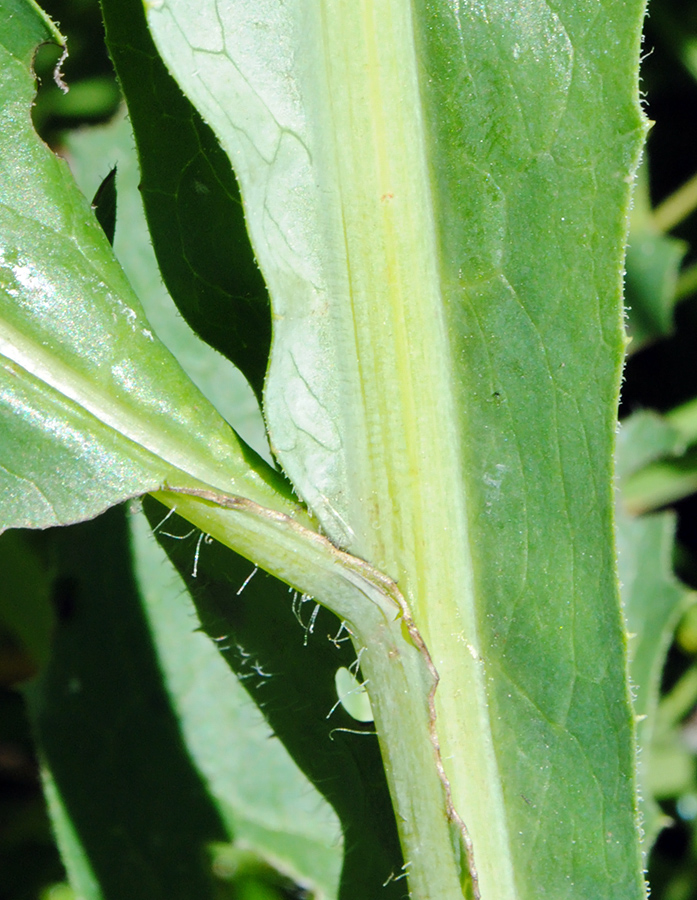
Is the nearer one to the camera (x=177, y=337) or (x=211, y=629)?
(x=211, y=629)

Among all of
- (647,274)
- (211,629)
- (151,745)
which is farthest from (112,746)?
(647,274)

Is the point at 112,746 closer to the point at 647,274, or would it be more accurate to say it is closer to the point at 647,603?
the point at 647,603

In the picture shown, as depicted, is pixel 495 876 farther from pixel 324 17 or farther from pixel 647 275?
pixel 647 275

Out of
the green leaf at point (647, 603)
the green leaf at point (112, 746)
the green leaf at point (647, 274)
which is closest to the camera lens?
the green leaf at point (112, 746)

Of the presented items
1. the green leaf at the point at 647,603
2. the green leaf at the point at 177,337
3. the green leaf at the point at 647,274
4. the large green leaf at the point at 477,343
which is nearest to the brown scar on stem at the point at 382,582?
the large green leaf at the point at 477,343

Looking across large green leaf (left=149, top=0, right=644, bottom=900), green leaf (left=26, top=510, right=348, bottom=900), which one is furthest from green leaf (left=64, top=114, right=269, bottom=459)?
large green leaf (left=149, top=0, right=644, bottom=900)

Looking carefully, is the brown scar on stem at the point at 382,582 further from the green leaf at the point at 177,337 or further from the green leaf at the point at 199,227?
the green leaf at the point at 177,337

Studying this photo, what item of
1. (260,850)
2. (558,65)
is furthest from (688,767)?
(558,65)
